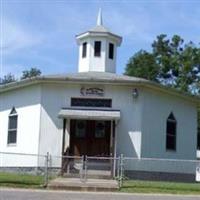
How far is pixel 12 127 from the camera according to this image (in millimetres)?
27688

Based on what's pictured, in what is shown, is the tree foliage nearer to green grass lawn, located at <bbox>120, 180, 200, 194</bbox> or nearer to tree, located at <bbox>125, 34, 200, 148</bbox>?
tree, located at <bbox>125, 34, 200, 148</bbox>

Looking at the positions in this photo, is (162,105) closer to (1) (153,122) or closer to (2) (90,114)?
(1) (153,122)

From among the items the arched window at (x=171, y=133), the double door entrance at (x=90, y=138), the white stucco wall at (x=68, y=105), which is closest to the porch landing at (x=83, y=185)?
the white stucco wall at (x=68, y=105)

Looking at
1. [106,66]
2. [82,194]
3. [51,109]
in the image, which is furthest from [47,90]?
[82,194]

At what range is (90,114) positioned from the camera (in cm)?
2466

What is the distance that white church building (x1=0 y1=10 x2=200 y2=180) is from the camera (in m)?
25.2

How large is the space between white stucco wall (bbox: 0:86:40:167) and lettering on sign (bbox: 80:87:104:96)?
212 centimetres

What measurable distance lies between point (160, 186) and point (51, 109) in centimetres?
730

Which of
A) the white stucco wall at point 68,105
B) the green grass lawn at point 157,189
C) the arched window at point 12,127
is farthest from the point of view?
the arched window at point 12,127

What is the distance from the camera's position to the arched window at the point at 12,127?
27.4 meters

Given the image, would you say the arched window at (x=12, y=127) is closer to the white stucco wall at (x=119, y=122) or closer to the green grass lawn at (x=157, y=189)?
the white stucco wall at (x=119, y=122)

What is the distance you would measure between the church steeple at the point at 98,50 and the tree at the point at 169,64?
83.0 ft

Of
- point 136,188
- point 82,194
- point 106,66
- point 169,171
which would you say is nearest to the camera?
point 82,194

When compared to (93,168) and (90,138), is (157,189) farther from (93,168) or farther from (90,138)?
(90,138)
